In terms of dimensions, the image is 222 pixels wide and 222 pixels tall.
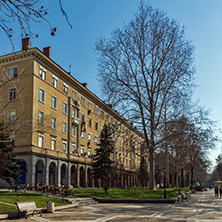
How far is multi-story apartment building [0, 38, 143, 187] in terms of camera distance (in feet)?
112

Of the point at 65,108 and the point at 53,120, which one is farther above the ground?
the point at 65,108

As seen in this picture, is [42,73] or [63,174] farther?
[63,174]

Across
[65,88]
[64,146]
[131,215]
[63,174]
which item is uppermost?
[65,88]

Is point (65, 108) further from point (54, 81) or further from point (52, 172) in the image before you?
point (52, 172)

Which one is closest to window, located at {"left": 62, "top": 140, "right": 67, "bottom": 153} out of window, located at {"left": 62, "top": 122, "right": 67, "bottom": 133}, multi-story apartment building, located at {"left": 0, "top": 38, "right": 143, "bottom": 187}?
multi-story apartment building, located at {"left": 0, "top": 38, "right": 143, "bottom": 187}

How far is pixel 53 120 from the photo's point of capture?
131 ft

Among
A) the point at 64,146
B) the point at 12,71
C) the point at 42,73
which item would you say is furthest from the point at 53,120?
the point at 12,71

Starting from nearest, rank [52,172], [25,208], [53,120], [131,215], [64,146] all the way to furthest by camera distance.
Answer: [25,208] → [131,215] → [53,120] → [52,172] → [64,146]

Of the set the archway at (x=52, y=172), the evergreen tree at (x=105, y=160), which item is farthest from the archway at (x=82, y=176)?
the evergreen tree at (x=105, y=160)

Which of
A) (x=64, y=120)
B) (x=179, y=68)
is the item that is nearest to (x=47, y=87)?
(x=64, y=120)

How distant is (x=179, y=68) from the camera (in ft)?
94.5

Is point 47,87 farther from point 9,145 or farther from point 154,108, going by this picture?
point 154,108

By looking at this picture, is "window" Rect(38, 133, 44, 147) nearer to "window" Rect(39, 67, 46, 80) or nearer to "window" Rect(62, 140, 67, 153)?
"window" Rect(62, 140, 67, 153)

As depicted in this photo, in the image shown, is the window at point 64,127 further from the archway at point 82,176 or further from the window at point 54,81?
the archway at point 82,176
